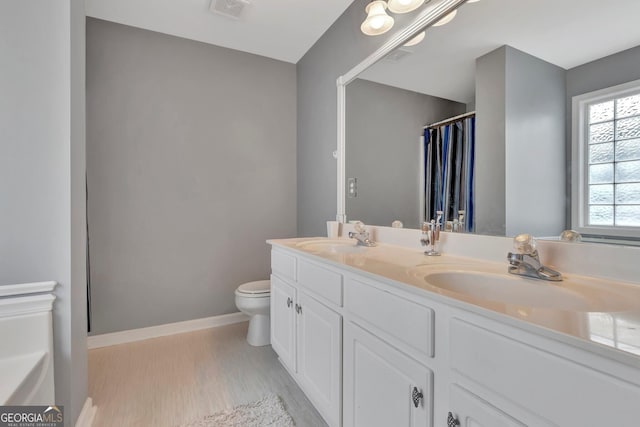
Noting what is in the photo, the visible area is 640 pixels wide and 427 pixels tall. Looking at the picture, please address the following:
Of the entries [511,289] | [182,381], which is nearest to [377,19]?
[511,289]

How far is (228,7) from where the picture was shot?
2018 millimetres

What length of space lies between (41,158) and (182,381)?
4.49ft

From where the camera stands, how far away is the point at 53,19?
1173mm

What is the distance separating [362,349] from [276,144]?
214 cm

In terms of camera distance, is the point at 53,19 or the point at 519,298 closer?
the point at 519,298

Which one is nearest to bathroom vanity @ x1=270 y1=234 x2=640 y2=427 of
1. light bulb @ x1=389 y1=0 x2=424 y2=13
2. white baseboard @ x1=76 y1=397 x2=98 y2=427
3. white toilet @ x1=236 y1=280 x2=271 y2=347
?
white toilet @ x1=236 y1=280 x2=271 y2=347

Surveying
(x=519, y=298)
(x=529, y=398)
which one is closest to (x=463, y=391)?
(x=529, y=398)

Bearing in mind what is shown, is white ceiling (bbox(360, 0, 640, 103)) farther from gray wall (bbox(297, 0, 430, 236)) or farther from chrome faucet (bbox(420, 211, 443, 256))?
chrome faucet (bbox(420, 211, 443, 256))

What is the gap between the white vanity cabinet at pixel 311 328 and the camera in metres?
1.19

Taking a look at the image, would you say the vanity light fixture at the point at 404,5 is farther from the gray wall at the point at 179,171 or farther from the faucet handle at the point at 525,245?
the gray wall at the point at 179,171

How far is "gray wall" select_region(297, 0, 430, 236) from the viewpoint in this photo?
1989 millimetres

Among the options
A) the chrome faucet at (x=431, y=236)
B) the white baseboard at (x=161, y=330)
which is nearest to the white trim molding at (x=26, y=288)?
the white baseboard at (x=161, y=330)

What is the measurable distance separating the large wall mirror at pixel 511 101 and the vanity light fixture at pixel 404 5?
0.40 feet

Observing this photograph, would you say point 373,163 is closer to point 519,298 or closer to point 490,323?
point 519,298
